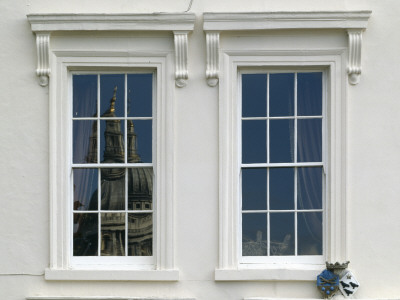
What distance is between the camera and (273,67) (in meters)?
9.95

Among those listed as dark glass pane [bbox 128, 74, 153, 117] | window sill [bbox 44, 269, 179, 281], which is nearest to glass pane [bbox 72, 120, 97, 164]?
dark glass pane [bbox 128, 74, 153, 117]

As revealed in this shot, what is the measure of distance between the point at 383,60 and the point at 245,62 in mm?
1555

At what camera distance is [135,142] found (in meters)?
10.1

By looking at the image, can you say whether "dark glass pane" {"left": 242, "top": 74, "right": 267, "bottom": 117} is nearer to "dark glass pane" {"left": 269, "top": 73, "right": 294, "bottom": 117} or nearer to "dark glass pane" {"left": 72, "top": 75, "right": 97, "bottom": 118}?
"dark glass pane" {"left": 269, "top": 73, "right": 294, "bottom": 117}

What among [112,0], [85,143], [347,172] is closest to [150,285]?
[85,143]

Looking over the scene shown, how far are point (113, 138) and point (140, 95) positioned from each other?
0.59m

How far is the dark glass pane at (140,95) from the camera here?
10.1m

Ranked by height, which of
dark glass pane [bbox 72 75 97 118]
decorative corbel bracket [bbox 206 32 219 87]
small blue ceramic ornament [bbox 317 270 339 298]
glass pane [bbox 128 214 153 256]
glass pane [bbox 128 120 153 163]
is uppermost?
decorative corbel bracket [bbox 206 32 219 87]

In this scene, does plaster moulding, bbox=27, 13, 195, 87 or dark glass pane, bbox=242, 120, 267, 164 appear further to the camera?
dark glass pane, bbox=242, 120, 267, 164

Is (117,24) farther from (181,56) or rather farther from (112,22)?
(181,56)

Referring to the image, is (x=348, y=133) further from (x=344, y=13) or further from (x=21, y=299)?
(x=21, y=299)

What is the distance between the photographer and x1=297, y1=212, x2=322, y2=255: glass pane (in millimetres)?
9922

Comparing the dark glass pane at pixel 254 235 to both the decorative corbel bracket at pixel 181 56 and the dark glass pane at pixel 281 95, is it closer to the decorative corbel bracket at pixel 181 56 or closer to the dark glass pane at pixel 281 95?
the dark glass pane at pixel 281 95

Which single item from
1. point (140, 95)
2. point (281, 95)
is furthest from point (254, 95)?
point (140, 95)
